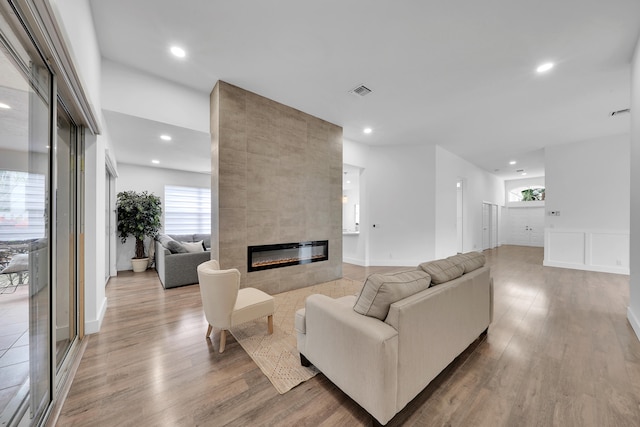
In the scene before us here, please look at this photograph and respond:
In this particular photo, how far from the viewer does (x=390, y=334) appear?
50.3 inches

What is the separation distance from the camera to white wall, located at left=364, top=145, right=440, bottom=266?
5762 mm

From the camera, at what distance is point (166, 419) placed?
56.5 inches

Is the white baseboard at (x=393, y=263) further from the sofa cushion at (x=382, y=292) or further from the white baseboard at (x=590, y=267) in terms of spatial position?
the sofa cushion at (x=382, y=292)

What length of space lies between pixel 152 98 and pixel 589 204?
8.80m

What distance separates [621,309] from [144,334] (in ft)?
19.3

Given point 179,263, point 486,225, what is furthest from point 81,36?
point 486,225

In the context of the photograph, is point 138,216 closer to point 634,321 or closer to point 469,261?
point 469,261

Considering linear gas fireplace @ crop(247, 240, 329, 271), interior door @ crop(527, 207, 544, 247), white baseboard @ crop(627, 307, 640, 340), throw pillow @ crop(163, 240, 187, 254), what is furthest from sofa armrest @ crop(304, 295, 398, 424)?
interior door @ crop(527, 207, 544, 247)

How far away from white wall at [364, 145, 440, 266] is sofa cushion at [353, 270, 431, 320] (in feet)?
14.8

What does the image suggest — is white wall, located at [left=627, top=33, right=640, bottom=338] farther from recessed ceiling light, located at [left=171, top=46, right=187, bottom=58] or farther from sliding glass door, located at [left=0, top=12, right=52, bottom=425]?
sliding glass door, located at [left=0, top=12, right=52, bottom=425]

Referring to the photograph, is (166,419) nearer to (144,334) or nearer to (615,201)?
(144,334)

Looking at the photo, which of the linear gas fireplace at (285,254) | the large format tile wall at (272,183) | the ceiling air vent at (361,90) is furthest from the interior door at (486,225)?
the ceiling air vent at (361,90)

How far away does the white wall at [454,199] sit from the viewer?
586 centimetres

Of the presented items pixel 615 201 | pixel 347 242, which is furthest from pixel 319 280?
pixel 615 201
